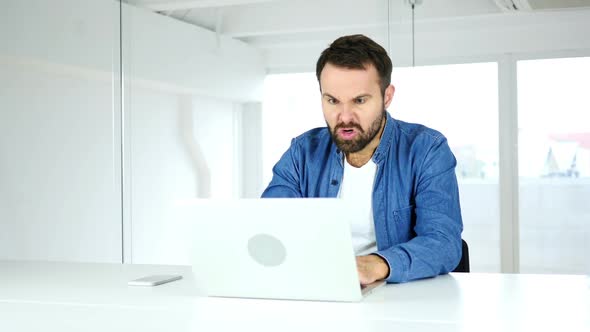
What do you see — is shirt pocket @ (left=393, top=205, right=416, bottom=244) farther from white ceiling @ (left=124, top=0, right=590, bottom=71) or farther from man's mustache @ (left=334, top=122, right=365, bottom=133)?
white ceiling @ (left=124, top=0, right=590, bottom=71)

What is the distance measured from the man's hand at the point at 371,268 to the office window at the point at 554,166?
2.87 metres

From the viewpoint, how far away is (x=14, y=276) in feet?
7.68

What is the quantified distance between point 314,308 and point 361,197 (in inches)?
36.5

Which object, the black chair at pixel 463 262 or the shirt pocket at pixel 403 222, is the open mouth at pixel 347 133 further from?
the black chair at pixel 463 262

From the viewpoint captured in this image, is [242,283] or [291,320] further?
[242,283]

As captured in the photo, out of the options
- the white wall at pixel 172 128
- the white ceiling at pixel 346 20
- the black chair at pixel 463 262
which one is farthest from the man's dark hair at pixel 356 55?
the white wall at pixel 172 128

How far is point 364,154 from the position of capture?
2646 mm

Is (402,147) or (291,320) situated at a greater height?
(402,147)

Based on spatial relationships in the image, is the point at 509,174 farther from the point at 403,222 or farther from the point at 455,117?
the point at 403,222

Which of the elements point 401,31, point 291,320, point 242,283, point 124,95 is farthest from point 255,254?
point 124,95

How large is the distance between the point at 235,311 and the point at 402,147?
1013 millimetres

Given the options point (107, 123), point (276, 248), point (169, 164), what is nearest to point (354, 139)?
point (276, 248)

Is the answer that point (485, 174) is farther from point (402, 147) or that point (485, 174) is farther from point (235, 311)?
point (235, 311)

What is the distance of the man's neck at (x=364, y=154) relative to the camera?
2.63 m
